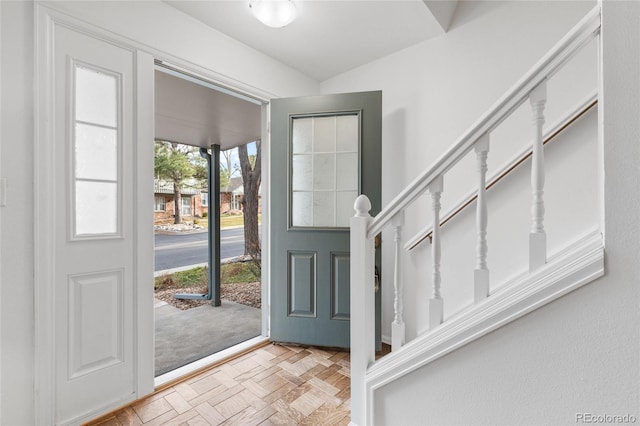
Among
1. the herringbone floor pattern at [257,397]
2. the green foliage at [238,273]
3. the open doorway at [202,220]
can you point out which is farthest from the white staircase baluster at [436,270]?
the green foliage at [238,273]

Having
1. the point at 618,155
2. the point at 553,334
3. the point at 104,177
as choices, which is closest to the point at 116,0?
the point at 104,177

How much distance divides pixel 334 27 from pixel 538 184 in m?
1.82

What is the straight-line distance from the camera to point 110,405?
1.58 metres

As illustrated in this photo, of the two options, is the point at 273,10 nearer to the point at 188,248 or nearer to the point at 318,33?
the point at 318,33

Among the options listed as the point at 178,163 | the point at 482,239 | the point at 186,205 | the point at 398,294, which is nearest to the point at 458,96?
the point at 482,239

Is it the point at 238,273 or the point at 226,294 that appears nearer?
the point at 226,294

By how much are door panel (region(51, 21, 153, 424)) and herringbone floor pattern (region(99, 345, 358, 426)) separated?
19 cm

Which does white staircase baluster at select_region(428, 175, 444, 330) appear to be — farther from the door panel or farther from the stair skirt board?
the door panel

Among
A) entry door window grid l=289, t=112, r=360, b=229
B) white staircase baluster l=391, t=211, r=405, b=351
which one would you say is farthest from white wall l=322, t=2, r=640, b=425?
entry door window grid l=289, t=112, r=360, b=229

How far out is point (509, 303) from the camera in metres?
0.97

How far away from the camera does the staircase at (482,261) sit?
90 centimetres

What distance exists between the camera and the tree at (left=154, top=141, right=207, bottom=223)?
5207mm

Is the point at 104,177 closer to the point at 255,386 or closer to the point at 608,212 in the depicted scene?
the point at 255,386

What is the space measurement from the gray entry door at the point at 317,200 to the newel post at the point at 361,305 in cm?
86
